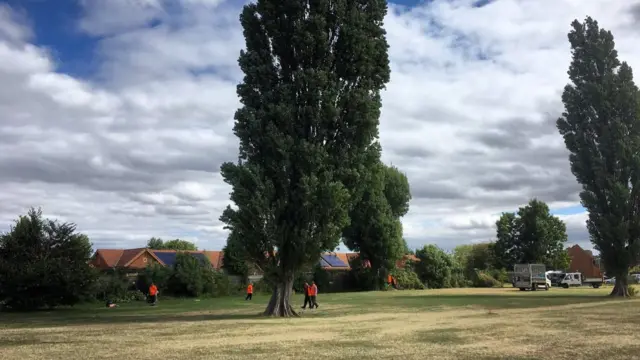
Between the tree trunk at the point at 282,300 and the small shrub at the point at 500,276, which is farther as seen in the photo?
the small shrub at the point at 500,276

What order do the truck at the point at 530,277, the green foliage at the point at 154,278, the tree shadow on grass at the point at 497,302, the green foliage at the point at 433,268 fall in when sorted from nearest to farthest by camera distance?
the tree shadow on grass at the point at 497,302 < the green foliage at the point at 154,278 < the truck at the point at 530,277 < the green foliage at the point at 433,268

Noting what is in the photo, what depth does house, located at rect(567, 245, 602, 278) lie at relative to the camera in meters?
107

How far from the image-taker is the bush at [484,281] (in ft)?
226

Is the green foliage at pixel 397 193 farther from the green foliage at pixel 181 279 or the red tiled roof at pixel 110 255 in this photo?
the red tiled roof at pixel 110 255

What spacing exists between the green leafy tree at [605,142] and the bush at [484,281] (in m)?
31.6

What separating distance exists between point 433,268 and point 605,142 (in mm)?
30652

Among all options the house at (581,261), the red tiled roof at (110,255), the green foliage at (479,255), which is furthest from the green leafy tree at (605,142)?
the house at (581,261)

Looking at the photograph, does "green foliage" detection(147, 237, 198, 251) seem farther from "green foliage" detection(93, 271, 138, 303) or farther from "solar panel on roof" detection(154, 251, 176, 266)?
"green foliage" detection(93, 271, 138, 303)

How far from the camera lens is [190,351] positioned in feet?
41.0

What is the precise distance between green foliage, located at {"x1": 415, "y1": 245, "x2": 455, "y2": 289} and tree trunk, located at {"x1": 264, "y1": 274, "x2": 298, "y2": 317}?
42.8 m

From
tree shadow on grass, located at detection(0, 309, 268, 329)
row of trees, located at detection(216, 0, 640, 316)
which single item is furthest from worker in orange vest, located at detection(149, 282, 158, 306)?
row of trees, located at detection(216, 0, 640, 316)

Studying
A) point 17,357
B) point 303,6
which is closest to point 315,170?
point 303,6

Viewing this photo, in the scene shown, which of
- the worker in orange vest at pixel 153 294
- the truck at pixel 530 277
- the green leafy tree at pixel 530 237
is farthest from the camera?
the green leafy tree at pixel 530 237

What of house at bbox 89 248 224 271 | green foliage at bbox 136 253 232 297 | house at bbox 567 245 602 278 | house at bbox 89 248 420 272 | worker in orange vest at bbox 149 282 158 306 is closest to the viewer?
worker in orange vest at bbox 149 282 158 306
